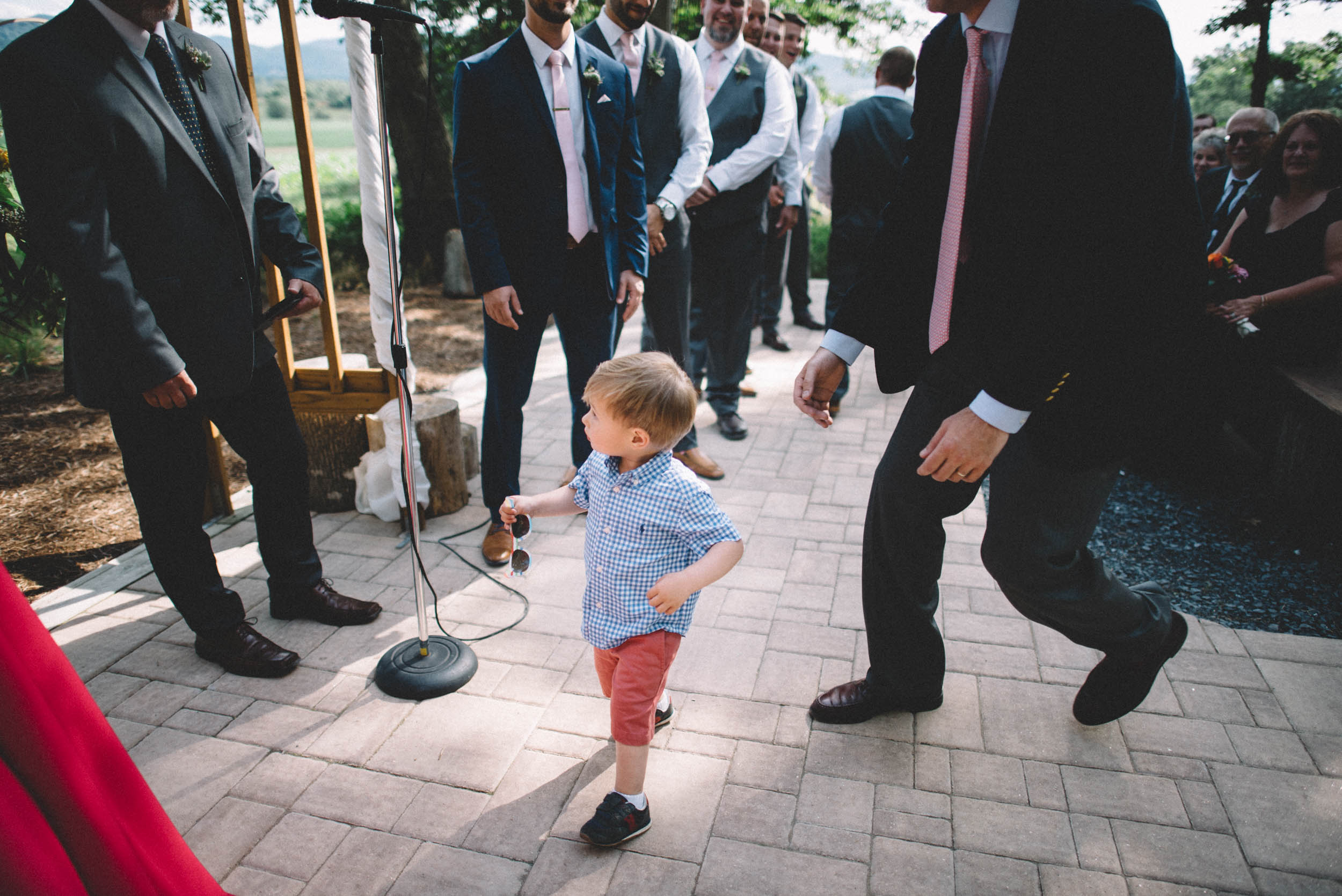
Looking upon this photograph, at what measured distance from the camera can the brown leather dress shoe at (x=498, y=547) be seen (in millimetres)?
3463

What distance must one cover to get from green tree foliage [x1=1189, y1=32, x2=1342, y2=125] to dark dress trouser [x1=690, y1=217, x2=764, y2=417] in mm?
5743

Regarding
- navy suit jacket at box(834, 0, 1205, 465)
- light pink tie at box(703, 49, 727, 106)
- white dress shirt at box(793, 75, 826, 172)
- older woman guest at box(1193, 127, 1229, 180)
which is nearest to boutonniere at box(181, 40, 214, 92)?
navy suit jacket at box(834, 0, 1205, 465)

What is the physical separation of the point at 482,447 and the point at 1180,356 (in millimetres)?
2579

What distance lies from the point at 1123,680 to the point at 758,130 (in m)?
3.50

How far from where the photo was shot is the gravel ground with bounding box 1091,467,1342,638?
10.3 ft

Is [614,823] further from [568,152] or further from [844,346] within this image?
[568,152]

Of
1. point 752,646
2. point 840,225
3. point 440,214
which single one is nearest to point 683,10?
point 440,214

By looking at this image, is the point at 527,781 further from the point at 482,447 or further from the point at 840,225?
the point at 840,225

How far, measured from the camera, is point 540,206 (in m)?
3.24

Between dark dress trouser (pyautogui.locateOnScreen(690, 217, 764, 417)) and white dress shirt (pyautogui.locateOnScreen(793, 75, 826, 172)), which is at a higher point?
white dress shirt (pyautogui.locateOnScreen(793, 75, 826, 172))

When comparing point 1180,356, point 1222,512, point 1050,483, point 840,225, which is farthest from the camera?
point 840,225

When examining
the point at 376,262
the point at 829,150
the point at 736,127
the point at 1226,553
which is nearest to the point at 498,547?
the point at 376,262

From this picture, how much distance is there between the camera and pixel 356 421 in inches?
148

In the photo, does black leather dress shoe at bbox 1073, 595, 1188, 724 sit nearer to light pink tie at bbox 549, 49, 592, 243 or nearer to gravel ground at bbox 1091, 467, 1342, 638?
gravel ground at bbox 1091, 467, 1342, 638
